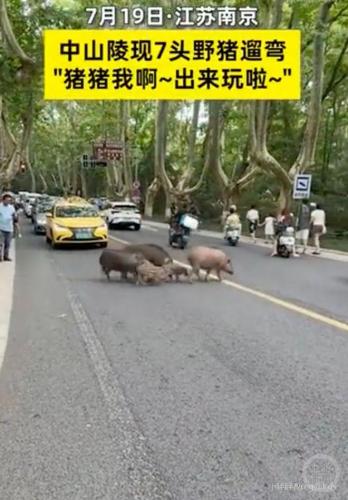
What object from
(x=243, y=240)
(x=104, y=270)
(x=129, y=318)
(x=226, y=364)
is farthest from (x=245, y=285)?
(x=243, y=240)

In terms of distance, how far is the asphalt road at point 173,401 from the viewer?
3.62 meters

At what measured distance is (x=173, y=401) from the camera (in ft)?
16.4

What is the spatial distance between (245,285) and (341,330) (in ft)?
14.7

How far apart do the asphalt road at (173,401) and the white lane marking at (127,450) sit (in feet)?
0.04

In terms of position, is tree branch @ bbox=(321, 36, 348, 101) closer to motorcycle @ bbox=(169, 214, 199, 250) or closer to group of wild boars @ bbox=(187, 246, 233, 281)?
motorcycle @ bbox=(169, 214, 199, 250)

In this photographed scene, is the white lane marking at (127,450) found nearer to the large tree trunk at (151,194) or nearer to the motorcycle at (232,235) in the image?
the motorcycle at (232,235)

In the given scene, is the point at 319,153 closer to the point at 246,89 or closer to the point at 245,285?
the point at 246,89

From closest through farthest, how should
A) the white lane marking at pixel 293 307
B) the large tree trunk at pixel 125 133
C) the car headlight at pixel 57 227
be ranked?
1. the white lane marking at pixel 293 307
2. the car headlight at pixel 57 227
3. the large tree trunk at pixel 125 133

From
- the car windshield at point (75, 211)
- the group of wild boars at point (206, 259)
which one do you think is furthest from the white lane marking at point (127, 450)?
the car windshield at point (75, 211)

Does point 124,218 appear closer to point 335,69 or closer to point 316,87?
point 335,69

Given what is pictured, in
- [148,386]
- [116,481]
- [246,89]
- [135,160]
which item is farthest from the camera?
[135,160]

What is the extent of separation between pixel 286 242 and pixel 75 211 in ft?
25.1

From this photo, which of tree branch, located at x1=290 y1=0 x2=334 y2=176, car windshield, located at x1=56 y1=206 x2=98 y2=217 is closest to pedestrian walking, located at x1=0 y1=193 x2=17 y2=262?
car windshield, located at x1=56 y1=206 x2=98 y2=217

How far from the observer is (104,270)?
12.6 m
